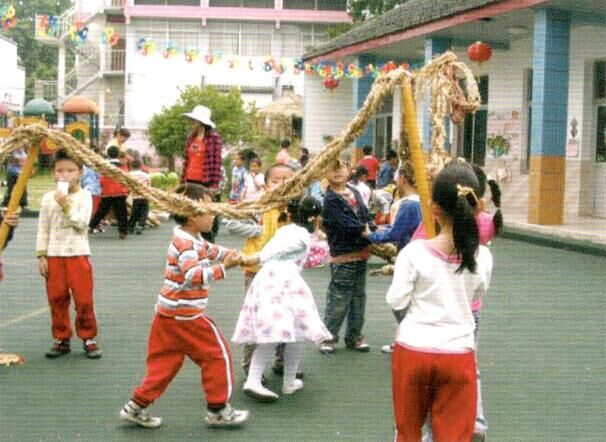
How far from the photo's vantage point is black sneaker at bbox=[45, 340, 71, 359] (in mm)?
6895

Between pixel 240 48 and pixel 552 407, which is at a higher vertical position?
pixel 240 48

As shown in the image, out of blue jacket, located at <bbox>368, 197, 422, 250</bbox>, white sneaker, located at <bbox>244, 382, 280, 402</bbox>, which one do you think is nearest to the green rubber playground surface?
white sneaker, located at <bbox>244, 382, 280, 402</bbox>

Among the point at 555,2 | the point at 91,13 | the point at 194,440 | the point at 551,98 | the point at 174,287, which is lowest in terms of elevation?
the point at 194,440

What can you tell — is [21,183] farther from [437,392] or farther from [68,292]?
[437,392]

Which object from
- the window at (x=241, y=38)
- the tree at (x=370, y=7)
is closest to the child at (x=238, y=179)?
the tree at (x=370, y=7)

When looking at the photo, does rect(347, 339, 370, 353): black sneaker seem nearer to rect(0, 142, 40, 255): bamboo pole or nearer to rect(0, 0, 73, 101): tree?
rect(0, 142, 40, 255): bamboo pole

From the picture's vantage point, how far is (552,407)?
5805mm

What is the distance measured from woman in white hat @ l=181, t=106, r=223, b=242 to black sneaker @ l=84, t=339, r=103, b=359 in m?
2.92

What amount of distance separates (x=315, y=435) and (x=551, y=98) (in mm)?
11923

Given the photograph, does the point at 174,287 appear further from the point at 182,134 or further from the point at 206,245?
the point at 182,134

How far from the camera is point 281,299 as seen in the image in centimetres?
591

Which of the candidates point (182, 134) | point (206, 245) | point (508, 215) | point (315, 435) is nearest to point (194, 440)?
point (315, 435)

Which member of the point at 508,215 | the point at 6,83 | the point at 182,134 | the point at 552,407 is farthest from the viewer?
the point at 6,83

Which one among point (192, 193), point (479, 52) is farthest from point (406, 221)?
point (479, 52)
